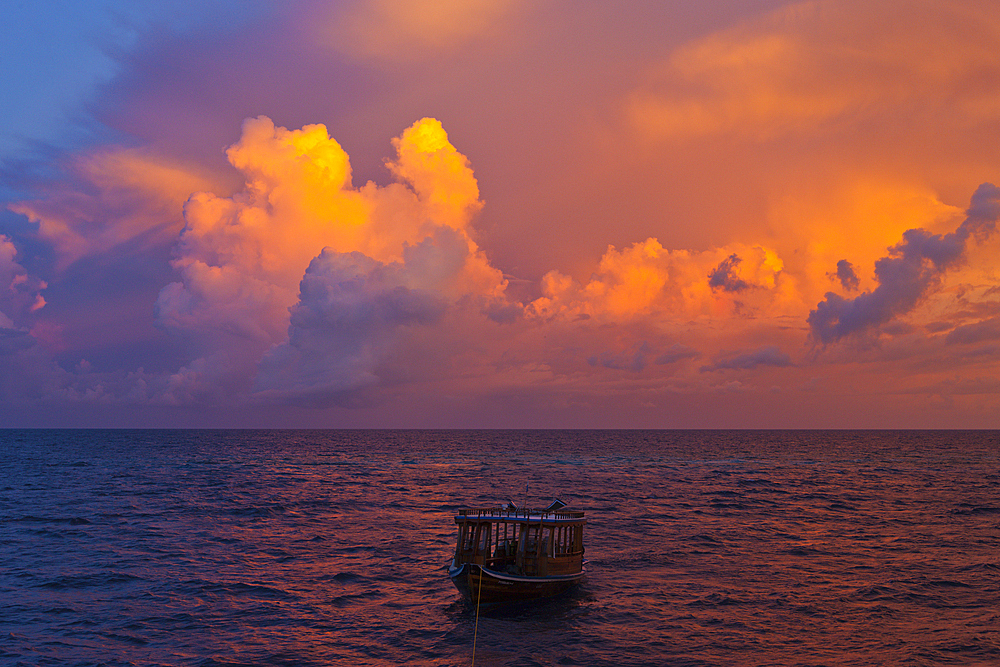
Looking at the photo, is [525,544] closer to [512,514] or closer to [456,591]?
[512,514]

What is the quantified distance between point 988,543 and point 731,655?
106 ft

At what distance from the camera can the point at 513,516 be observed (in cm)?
3175

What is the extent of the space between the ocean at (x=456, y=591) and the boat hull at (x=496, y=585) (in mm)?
732

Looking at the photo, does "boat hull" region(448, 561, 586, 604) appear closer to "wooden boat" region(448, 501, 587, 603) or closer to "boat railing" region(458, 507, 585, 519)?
"wooden boat" region(448, 501, 587, 603)

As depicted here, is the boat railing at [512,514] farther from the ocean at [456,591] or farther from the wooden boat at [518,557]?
the ocean at [456,591]

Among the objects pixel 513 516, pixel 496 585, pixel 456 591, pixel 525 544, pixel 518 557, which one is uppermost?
pixel 513 516

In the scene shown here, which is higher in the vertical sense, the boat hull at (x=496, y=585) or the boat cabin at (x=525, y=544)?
the boat cabin at (x=525, y=544)

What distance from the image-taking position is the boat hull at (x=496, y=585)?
28422 millimetres

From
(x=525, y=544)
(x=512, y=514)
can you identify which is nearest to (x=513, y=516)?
(x=512, y=514)

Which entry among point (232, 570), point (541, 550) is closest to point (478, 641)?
point (541, 550)

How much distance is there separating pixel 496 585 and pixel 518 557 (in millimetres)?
2346

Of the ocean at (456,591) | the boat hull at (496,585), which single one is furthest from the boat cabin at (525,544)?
the ocean at (456,591)

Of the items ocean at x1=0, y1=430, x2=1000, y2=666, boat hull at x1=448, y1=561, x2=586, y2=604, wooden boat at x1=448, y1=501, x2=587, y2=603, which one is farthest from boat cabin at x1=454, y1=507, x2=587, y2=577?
ocean at x1=0, y1=430, x2=1000, y2=666

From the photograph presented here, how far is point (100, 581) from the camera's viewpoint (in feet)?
114
